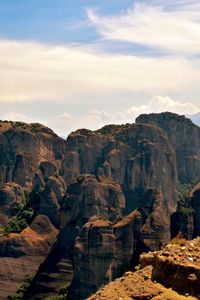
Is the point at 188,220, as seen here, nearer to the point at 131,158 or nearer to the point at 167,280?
the point at 131,158

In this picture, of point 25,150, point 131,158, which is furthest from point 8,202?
point 131,158

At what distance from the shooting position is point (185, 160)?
179000 mm

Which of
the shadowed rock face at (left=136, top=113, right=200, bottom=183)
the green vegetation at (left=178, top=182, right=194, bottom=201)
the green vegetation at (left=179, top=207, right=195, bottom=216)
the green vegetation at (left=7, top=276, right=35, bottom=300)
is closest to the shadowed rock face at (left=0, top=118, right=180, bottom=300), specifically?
the green vegetation at (left=7, top=276, right=35, bottom=300)

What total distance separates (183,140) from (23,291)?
105 meters

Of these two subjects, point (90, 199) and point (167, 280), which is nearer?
point (167, 280)

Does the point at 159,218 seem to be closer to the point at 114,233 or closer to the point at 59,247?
the point at 114,233

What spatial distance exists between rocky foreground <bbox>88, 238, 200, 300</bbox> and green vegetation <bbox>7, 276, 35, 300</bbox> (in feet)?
203

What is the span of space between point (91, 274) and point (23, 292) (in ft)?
44.0

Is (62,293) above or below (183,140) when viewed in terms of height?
below

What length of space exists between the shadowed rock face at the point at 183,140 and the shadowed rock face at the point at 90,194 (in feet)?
57.5

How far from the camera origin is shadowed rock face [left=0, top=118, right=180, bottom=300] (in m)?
75.0

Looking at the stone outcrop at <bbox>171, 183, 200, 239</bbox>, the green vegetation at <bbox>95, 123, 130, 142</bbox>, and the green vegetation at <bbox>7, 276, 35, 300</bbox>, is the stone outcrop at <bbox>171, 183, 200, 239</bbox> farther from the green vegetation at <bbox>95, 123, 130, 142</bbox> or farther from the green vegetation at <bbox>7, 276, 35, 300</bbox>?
the green vegetation at <bbox>95, 123, 130, 142</bbox>

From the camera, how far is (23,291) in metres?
82.5

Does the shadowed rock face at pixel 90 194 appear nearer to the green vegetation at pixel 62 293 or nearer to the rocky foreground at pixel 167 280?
the green vegetation at pixel 62 293
